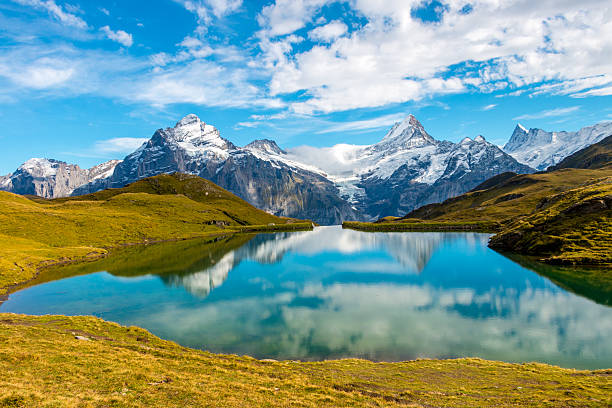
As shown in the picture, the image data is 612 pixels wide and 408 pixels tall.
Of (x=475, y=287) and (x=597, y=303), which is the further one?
(x=475, y=287)

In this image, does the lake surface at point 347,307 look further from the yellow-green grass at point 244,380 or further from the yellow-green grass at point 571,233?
the yellow-green grass at point 571,233

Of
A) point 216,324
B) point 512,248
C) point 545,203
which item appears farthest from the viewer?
point 545,203

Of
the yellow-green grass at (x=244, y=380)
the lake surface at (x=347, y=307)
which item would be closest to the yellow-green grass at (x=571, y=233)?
the lake surface at (x=347, y=307)

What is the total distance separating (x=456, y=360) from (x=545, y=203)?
147 meters

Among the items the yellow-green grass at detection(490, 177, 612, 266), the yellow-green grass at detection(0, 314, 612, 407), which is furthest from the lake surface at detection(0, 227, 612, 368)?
the yellow-green grass at detection(490, 177, 612, 266)

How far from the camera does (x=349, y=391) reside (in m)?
23.1

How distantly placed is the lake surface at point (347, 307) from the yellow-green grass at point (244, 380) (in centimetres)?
Result: 682

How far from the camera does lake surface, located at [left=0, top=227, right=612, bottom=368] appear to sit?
37688 millimetres

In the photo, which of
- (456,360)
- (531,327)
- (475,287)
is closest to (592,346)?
(531,327)

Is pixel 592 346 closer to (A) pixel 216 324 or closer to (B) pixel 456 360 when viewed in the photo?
(B) pixel 456 360

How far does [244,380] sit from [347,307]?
108 feet

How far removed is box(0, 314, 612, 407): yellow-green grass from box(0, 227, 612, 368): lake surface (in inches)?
269

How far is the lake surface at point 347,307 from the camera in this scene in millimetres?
37688

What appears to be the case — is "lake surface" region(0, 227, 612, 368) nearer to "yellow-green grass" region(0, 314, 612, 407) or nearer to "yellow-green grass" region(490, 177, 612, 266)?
"yellow-green grass" region(0, 314, 612, 407)
